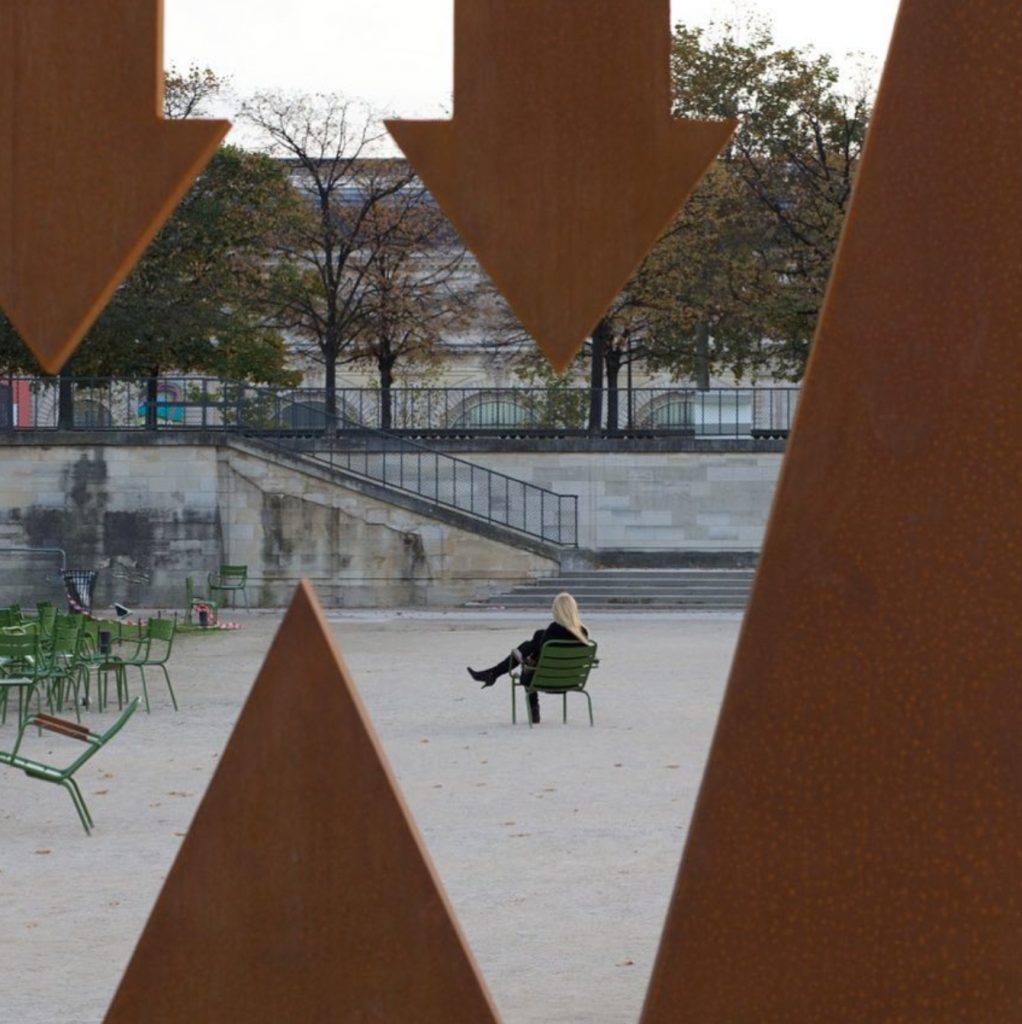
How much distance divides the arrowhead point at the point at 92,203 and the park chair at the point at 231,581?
80.9 feet

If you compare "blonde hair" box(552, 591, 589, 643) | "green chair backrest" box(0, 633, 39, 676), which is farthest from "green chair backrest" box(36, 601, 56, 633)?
"blonde hair" box(552, 591, 589, 643)

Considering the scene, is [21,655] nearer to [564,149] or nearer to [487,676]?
[487,676]

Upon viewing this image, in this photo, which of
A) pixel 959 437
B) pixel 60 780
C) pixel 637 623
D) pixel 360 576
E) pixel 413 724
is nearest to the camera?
pixel 959 437

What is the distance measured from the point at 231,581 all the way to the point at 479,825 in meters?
19.8

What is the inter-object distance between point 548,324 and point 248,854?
1.00 metres

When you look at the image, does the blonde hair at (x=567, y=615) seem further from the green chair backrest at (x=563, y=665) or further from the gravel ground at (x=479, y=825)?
the gravel ground at (x=479, y=825)

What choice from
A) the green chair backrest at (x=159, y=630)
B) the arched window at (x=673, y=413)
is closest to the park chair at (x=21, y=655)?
the green chair backrest at (x=159, y=630)

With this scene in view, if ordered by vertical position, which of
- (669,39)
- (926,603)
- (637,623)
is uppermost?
(669,39)

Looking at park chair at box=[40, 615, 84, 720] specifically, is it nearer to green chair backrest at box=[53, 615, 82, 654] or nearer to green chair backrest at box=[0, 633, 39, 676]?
green chair backrest at box=[53, 615, 82, 654]

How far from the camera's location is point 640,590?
28.0 m

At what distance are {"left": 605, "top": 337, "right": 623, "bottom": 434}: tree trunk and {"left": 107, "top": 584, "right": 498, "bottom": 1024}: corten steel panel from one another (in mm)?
31462

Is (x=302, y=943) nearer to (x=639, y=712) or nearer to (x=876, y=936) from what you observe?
(x=876, y=936)

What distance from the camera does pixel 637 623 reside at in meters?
24.9

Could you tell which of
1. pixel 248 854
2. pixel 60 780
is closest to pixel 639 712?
pixel 60 780
